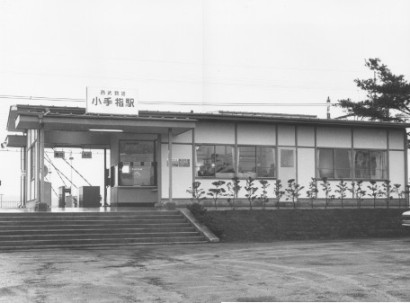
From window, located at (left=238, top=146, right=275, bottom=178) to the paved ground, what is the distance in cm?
1083

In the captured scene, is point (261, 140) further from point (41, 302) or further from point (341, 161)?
point (41, 302)

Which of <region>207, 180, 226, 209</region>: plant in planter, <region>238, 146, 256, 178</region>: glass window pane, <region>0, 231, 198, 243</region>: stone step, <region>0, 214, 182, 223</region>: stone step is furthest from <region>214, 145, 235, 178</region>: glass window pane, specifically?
<region>0, 231, 198, 243</region>: stone step

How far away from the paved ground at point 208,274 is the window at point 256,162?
10.8 meters

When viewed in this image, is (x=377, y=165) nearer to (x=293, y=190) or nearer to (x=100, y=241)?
(x=293, y=190)

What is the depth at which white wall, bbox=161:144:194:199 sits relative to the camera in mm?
26891

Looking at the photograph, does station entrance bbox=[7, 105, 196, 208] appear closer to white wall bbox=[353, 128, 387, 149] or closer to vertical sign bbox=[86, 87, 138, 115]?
vertical sign bbox=[86, 87, 138, 115]

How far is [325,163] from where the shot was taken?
2969cm

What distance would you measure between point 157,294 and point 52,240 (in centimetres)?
1022

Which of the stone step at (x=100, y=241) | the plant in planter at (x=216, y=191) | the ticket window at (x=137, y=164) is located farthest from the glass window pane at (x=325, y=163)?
the stone step at (x=100, y=241)

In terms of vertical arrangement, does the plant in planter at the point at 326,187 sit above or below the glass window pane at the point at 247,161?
below

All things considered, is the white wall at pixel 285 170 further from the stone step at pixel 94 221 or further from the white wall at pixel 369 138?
the stone step at pixel 94 221

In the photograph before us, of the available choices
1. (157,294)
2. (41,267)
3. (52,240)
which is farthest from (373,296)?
(52,240)

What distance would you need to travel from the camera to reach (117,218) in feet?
71.3

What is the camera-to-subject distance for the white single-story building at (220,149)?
26.6m
